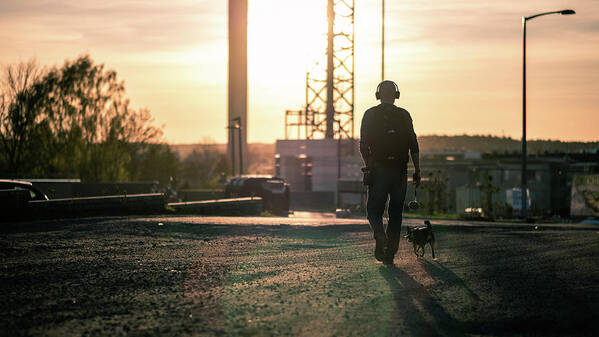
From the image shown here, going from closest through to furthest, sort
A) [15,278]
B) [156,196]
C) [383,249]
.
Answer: [15,278], [383,249], [156,196]

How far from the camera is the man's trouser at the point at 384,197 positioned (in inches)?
322

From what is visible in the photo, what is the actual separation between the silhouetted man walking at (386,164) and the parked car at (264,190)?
29.2m

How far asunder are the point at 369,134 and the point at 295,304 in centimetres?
306

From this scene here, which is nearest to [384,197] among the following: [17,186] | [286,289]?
[286,289]

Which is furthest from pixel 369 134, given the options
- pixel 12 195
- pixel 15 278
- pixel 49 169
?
pixel 49 169

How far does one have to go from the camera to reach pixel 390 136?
827 centimetres

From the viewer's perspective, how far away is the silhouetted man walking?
8.17 metres

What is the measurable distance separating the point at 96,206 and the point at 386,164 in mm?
12160

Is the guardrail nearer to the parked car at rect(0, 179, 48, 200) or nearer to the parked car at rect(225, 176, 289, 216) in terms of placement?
the parked car at rect(0, 179, 48, 200)

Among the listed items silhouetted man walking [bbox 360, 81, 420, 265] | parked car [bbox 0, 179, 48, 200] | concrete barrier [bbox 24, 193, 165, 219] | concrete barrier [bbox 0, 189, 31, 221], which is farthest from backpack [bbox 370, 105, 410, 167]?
parked car [bbox 0, 179, 48, 200]

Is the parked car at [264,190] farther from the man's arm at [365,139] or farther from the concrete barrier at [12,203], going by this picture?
the man's arm at [365,139]

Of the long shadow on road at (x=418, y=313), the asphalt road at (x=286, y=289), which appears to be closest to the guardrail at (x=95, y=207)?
the asphalt road at (x=286, y=289)

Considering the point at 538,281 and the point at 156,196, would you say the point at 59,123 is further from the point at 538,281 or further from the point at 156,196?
the point at 538,281

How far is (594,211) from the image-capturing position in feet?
154
